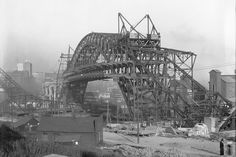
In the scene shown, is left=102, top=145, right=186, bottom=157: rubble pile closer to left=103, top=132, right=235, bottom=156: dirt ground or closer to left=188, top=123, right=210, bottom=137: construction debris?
left=103, top=132, right=235, bottom=156: dirt ground

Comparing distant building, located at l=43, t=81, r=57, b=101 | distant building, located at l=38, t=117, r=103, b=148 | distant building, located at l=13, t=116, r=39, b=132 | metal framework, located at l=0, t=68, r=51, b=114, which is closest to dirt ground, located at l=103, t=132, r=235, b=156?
distant building, located at l=38, t=117, r=103, b=148

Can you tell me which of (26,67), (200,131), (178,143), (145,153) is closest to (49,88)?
(26,67)

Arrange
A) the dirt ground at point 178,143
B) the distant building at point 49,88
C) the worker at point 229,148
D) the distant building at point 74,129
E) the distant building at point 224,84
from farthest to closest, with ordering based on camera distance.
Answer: the distant building at point 49,88
the distant building at point 224,84
the distant building at point 74,129
the dirt ground at point 178,143
the worker at point 229,148

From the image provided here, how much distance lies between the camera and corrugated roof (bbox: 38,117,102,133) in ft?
102

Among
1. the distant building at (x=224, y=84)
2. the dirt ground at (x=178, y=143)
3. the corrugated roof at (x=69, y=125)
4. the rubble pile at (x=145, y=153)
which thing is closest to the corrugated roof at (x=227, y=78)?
the distant building at (x=224, y=84)

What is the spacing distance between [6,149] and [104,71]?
3820cm

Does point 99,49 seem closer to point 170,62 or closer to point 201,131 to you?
point 170,62

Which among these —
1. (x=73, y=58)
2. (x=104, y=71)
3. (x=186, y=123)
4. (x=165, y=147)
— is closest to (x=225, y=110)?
(x=186, y=123)

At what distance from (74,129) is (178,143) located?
968 cm

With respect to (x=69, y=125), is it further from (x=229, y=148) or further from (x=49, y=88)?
(x=49, y=88)

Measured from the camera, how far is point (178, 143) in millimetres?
29266

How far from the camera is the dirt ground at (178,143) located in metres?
25.9

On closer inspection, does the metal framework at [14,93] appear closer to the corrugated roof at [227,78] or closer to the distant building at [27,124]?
the distant building at [27,124]

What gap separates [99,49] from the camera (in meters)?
58.2
